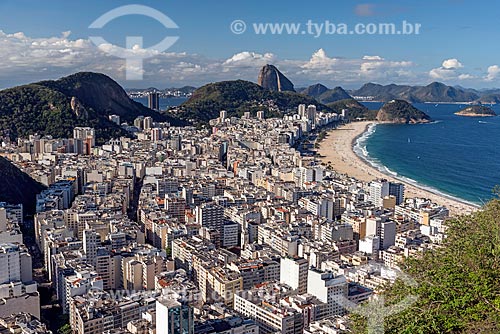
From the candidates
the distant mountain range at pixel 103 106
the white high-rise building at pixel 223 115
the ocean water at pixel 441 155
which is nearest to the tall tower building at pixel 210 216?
the ocean water at pixel 441 155

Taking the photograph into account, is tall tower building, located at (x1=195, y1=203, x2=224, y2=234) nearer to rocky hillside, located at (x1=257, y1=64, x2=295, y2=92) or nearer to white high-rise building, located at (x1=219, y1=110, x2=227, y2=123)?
white high-rise building, located at (x1=219, y1=110, x2=227, y2=123)

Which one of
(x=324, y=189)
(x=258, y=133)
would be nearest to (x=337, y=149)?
(x=258, y=133)

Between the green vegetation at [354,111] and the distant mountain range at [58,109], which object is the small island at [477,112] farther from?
the distant mountain range at [58,109]

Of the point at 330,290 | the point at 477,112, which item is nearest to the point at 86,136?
the point at 330,290

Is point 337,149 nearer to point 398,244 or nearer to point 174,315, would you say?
point 398,244

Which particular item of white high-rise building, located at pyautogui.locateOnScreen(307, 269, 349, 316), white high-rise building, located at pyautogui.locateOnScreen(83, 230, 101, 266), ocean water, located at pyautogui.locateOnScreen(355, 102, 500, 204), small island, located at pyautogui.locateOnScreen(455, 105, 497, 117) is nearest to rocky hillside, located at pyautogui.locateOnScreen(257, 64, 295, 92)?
small island, located at pyautogui.locateOnScreen(455, 105, 497, 117)

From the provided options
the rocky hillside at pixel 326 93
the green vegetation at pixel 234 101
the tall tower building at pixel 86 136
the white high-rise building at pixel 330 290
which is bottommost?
the white high-rise building at pixel 330 290

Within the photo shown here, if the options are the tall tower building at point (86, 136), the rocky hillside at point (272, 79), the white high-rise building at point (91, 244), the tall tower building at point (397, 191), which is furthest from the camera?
the rocky hillside at point (272, 79)
